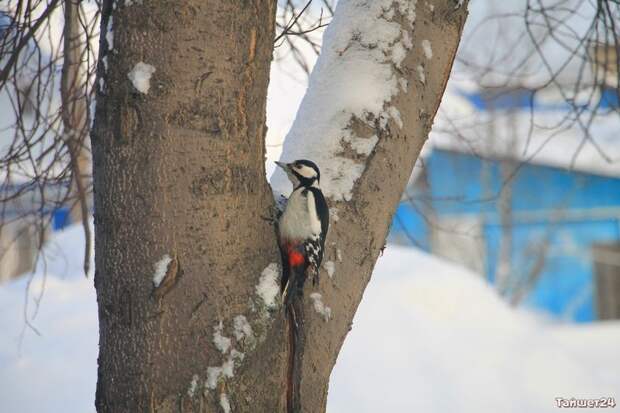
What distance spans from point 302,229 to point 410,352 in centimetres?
354

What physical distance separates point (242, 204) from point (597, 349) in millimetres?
5258

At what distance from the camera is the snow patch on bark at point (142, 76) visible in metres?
1.71

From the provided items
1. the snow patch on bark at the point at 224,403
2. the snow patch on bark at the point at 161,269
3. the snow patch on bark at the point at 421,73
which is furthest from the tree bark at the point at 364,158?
the snow patch on bark at the point at 161,269

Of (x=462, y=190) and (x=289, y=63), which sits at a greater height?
(x=289, y=63)

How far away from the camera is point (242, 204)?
1799 mm

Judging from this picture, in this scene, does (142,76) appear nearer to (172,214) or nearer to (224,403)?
(172,214)

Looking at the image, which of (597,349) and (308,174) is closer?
(308,174)

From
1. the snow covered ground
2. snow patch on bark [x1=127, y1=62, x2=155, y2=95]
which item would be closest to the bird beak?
snow patch on bark [x1=127, y1=62, x2=155, y2=95]

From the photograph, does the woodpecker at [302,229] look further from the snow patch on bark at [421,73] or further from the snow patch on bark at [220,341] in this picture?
the snow patch on bark at [421,73]

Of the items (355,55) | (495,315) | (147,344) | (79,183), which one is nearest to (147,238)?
(147,344)

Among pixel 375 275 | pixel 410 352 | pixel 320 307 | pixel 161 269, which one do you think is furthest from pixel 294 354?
pixel 375 275

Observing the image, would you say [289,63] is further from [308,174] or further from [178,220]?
[178,220]

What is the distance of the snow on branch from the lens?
209 cm

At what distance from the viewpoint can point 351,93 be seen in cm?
215
